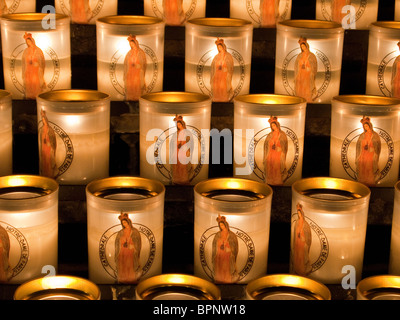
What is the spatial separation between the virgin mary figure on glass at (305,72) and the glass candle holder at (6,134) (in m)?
0.52

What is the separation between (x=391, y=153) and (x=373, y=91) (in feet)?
0.64

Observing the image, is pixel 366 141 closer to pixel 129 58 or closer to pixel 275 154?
pixel 275 154

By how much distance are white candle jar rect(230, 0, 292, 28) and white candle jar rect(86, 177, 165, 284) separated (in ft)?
1.53

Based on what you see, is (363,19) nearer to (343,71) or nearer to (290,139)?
(343,71)

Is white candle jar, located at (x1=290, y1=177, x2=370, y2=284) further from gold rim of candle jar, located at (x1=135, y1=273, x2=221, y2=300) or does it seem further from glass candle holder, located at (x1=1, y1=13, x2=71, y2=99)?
glass candle holder, located at (x1=1, y1=13, x2=71, y2=99)

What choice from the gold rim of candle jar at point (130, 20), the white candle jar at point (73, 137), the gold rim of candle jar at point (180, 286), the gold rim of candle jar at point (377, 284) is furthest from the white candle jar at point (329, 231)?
the gold rim of candle jar at point (130, 20)

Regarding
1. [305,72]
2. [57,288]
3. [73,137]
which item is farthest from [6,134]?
[305,72]

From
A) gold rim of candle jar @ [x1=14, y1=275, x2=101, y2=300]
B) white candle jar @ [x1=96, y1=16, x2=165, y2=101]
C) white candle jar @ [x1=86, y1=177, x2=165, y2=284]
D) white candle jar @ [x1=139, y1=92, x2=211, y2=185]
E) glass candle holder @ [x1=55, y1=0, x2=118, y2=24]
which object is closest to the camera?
gold rim of candle jar @ [x1=14, y1=275, x2=101, y2=300]

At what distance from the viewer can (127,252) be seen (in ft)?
3.70

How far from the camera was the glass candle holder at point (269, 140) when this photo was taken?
4.06 feet

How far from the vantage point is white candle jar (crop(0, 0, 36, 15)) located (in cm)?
148

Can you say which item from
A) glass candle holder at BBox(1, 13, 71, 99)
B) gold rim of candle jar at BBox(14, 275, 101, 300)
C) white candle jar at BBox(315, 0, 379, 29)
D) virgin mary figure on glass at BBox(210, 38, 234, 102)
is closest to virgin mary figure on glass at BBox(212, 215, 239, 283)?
gold rim of candle jar at BBox(14, 275, 101, 300)

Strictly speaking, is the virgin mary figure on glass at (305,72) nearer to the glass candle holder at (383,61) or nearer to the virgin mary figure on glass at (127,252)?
the glass candle holder at (383,61)
